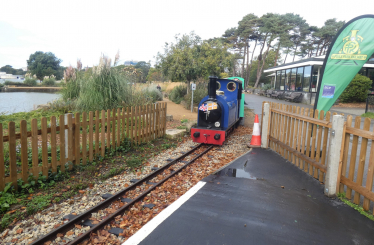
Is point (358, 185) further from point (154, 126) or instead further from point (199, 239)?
point (154, 126)

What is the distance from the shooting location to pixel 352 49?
208 inches

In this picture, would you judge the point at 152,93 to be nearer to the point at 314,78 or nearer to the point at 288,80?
the point at 314,78

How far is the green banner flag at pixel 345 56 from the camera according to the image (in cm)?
509

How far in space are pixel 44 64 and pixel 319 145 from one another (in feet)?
139

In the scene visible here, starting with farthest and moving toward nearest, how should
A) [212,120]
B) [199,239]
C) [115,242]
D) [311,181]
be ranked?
[212,120]
[311,181]
[115,242]
[199,239]

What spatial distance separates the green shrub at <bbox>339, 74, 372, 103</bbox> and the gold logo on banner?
54.9 feet

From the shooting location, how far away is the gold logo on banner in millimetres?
5204

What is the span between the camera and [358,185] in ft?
11.1

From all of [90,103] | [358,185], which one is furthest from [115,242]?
A: [90,103]

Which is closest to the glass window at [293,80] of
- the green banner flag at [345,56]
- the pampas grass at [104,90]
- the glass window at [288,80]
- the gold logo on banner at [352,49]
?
the glass window at [288,80]

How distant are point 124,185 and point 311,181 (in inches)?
130

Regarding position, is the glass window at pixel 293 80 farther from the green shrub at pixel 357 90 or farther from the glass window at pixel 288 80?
the green shrub at pixel 357 90

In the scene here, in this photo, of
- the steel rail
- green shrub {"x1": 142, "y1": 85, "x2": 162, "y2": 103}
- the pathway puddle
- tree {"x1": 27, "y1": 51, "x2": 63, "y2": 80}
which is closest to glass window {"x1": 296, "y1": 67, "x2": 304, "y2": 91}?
green shrub {"x1": 142, "y1": 85, "x2": 162, "y2": 103}

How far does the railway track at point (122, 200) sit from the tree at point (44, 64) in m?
36.5
